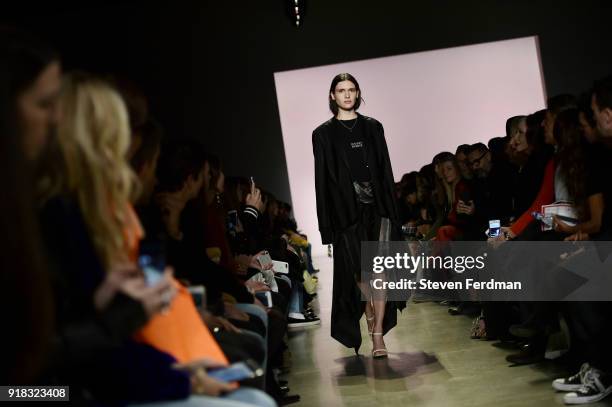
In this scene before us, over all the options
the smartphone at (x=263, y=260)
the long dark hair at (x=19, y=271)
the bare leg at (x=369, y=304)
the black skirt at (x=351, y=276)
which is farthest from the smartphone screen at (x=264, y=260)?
the long dark hair at (x=19, y=271)

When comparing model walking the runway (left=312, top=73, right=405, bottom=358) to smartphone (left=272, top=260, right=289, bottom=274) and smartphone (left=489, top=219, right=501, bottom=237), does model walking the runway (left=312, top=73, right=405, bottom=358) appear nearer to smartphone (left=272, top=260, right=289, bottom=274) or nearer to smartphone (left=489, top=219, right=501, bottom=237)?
smartphone (left=272, top=260, right=289, bottom=274)

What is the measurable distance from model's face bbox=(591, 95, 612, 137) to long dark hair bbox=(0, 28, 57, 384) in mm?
2289

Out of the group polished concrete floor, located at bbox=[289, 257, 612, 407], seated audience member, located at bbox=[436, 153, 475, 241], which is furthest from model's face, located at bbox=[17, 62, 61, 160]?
seated audience member, located at bbox=[436, 153, 475, 241]

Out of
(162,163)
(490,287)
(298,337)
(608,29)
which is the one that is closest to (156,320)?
(162,163)

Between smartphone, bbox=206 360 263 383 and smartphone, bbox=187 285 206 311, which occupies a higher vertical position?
smartphone, bbox=187 285 206 311

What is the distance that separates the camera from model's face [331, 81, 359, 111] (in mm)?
4395

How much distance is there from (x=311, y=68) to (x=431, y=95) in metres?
1.64

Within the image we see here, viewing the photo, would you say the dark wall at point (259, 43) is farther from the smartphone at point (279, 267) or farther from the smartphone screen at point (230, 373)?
the smartphone screen at point (230, 373)

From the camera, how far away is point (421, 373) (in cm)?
363

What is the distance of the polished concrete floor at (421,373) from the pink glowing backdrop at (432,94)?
233 inches

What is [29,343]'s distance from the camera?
108 cm

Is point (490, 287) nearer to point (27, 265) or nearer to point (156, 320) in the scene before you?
point (156, 320)

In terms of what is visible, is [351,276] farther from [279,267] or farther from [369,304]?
[279,267]

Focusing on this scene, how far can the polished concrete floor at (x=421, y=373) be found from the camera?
10.2 feet
